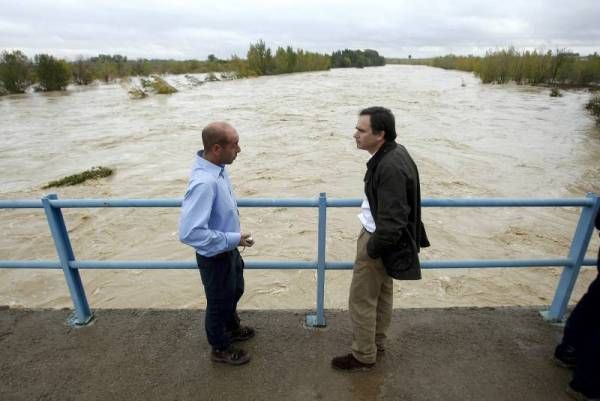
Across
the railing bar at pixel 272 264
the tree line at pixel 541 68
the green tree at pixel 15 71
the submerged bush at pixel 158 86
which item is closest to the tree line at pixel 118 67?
the green tree at pixel 15 71

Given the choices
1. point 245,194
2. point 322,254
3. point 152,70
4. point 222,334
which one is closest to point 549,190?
point 245,194

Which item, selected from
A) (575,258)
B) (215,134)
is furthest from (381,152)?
(575,258)

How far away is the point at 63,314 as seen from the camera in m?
3.29

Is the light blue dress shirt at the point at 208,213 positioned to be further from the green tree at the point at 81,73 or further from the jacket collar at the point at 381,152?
the green tree at the point at 81,73

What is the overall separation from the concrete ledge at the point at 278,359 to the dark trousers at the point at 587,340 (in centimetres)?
20

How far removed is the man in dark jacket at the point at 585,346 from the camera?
2.21 metres

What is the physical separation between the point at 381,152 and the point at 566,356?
1.98m

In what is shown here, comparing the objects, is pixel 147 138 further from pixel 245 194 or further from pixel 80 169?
pixel 245 194

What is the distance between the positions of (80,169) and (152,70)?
51.5 m

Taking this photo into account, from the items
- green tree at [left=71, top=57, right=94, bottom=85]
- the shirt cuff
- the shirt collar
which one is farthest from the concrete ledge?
green tree at [left=71, top=57, right=94, bottom=85]

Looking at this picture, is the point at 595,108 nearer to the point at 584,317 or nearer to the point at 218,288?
the point at 584,317

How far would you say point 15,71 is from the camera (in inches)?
1266

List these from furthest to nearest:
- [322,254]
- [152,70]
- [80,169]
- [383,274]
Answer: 1. [152,70]
2. [80,169]
3. [322,254]
4. [383,274]

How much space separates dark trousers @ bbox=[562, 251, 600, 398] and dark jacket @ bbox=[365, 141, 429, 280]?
1.06 meters
